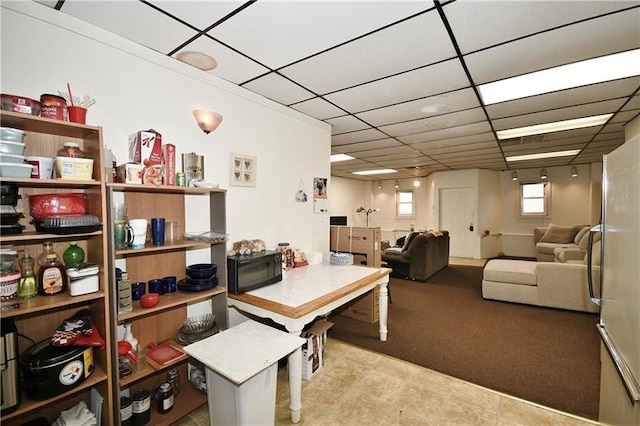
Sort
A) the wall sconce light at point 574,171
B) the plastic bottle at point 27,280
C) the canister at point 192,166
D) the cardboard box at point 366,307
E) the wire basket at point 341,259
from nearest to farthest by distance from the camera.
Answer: the plastic bottle at point 27,280 → the canister at point 192,166 → the wire basket at point 341,259 → the cardboard box at point 366,307 → the wall sconce light at point 574,171

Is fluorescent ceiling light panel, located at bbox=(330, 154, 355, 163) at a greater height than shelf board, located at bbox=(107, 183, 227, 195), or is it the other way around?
fluorescent ceiling light panel, located at bbox=(330, 154, 355, 163)

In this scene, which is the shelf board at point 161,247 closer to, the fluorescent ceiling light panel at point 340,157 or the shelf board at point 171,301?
the shelf board at point 171,301

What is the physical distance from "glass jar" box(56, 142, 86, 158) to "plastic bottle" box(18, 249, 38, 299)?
52 cm

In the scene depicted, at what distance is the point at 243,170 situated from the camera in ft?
8.10

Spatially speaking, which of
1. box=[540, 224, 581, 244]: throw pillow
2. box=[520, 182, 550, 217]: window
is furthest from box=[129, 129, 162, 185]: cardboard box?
box=[520, 182, 550, 217]: window

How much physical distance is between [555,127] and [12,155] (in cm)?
533

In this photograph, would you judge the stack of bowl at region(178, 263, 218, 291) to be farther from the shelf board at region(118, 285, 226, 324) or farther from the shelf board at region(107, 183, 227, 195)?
the shelf board at region(107, 183, 227, 195)

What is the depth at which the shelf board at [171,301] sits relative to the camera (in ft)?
5.01

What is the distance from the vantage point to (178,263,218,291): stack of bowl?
1869 millimetres

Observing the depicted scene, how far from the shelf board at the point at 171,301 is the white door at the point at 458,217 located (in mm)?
7274

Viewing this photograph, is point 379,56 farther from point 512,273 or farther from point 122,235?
point 512,273

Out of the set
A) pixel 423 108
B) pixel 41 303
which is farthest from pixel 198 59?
pixel 423 108

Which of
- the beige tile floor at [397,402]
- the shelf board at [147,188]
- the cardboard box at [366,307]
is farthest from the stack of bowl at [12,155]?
the cardboard box at [366,307]

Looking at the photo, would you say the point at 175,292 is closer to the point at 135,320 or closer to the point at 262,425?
the point at 135,320
